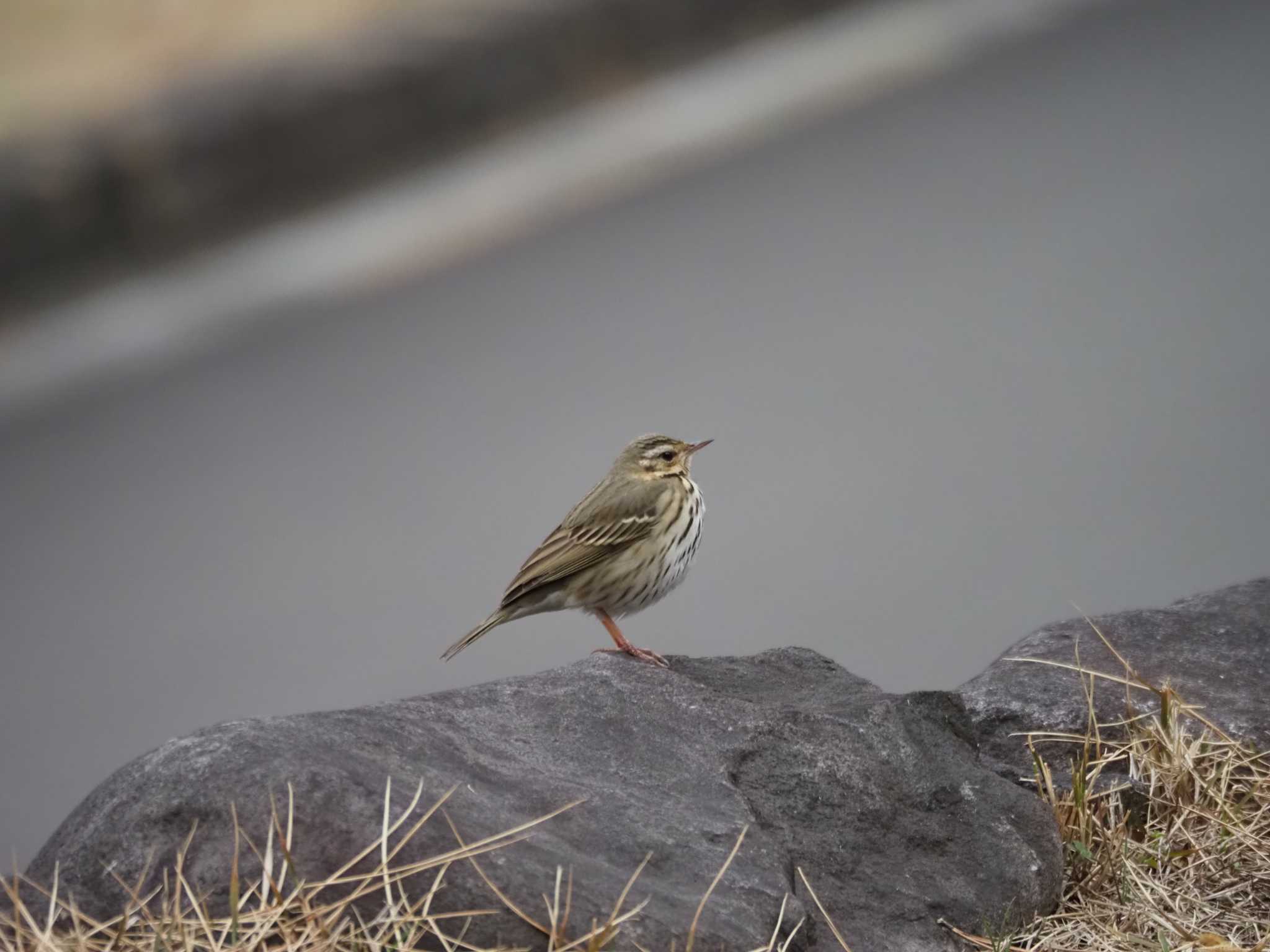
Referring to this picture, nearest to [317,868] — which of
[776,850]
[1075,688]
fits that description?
[776,850]

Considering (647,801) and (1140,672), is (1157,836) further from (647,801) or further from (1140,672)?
(647,801)

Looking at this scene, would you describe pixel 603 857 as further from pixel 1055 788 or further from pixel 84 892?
pixel 1055 788

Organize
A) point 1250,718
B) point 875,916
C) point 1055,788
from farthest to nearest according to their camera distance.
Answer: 1. point 1250,718
2. point 1055,788
3. point 875,916

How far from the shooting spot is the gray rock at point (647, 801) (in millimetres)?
2566

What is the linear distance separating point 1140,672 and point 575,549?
5.15 ft

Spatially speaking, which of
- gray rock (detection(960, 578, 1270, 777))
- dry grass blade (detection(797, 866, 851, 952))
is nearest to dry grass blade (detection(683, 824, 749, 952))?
dry grass blade (detection(797, 866, 851, 952))

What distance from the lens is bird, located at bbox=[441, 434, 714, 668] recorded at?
175 inches

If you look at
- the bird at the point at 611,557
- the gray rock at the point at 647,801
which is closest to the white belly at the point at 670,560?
the bird at the point at 611,557

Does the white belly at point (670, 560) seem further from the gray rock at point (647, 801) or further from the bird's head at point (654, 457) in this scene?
the gray rock at point (647, 801)

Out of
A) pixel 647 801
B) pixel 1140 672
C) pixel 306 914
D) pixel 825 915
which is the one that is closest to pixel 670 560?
pixel 1140 672

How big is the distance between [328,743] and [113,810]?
37 cm

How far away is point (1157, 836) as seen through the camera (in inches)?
130

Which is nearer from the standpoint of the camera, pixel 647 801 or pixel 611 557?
pixel 647 801

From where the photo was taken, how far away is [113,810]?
104 inches
